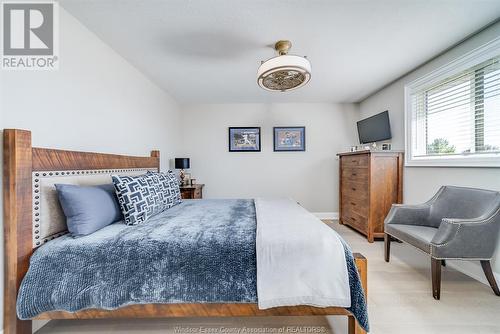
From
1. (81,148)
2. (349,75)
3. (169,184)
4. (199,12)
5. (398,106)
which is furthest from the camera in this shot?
(398,106)

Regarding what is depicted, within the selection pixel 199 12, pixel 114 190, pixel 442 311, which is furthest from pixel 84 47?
pixel 442 311

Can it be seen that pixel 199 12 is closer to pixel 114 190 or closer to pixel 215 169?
pixel 114 190

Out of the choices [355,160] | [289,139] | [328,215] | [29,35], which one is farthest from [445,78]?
[29,35]

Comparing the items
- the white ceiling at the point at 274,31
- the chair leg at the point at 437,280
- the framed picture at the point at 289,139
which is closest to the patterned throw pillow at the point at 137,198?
the white ceiling at the point at 274,31

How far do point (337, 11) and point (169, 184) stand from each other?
228 centimetres

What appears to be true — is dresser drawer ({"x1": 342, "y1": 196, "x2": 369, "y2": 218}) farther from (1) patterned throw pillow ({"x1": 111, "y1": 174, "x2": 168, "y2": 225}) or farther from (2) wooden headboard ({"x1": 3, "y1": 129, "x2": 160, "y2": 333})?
(2) wooden headboard ({"x1": 3, "y1": 129, "x2": 160, "y2": 333})

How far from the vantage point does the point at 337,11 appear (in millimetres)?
1628

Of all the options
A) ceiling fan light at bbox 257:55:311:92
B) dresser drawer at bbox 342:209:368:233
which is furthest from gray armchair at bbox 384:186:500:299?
ceiling fan light at bbox 257:55:311:92

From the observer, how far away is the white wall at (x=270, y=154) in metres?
4.08

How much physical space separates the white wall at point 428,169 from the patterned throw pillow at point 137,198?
3.13 m

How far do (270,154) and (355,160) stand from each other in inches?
62.1

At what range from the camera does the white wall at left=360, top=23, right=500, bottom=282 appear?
1.89m

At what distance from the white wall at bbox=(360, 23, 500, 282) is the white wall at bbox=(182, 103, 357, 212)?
78cm

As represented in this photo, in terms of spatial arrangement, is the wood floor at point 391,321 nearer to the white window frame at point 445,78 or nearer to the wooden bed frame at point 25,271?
the wooden bed frame at point 25,271
